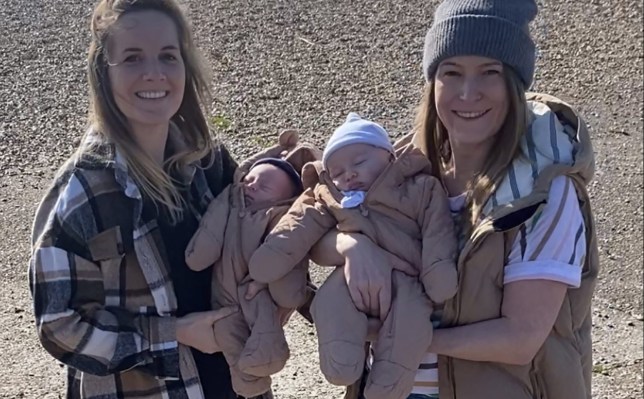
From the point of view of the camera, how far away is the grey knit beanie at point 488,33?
8.82ft

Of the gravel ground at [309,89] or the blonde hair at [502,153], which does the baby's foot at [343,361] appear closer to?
the blonde hair at [502,153]

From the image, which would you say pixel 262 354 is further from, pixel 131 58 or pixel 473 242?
pixel 131 58

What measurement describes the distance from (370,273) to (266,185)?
48 cm

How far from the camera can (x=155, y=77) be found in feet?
9.39

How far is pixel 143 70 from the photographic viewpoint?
2.86 metres

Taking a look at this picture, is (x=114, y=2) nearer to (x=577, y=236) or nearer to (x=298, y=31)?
(x=577, y=236)

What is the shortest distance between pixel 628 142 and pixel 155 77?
5145 millimetres

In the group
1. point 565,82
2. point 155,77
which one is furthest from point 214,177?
point 565,82

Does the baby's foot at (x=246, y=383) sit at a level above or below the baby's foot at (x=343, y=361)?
below

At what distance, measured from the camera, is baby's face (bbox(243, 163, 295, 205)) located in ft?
9.75

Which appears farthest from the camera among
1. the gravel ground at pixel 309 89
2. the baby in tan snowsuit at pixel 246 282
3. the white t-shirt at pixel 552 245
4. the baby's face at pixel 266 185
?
the gravel ground at pixel 309 89

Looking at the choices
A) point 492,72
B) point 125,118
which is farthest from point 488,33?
point 125,118

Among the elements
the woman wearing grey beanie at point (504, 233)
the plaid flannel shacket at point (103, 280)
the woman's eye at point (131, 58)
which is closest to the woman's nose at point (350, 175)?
the woman wearing grey beanie at point (504, 233)

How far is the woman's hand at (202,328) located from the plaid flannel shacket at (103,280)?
3 centimetres
